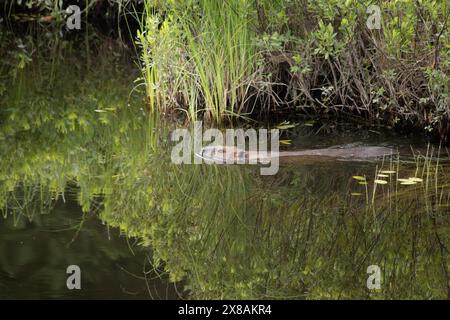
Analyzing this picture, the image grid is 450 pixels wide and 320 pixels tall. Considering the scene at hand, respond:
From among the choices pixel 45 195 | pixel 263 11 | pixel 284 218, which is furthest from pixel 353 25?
pixel 45 195

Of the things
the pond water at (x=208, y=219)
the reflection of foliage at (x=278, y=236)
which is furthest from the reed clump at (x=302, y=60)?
the reflection of foliage at (x=278, y=236)

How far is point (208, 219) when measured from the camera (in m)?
5.62

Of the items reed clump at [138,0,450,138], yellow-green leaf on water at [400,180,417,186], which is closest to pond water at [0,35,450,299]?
yellow-green leaf on water at [400,180,417,186]

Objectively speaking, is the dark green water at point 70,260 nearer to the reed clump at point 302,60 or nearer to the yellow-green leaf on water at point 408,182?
the yellow-green leaf on water at point 408,182

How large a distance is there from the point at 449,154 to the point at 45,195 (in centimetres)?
334

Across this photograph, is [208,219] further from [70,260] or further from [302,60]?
[302,60]

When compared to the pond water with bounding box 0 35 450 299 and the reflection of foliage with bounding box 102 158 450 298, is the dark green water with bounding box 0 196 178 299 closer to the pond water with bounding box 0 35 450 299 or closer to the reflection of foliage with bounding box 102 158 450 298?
the pond water with bounding box 0 35 450 299

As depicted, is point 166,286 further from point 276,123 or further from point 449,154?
point 276,123

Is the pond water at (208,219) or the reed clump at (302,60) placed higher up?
the reed clump at (302,60)

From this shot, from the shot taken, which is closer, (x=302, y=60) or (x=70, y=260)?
(x=70, y=260)

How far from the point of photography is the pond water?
4555mm

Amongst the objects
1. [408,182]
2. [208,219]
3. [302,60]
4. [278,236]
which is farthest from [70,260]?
[302,60]

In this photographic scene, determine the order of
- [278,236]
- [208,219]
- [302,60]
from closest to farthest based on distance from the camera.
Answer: [278,236] < [208,219] < [302,60]

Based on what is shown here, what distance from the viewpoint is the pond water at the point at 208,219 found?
455cm
